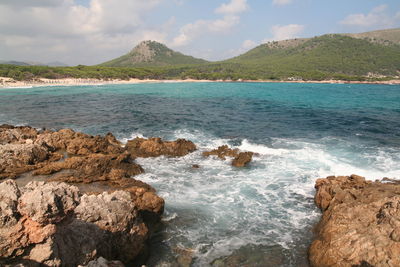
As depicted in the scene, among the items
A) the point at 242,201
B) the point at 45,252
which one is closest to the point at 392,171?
the point at 242,201

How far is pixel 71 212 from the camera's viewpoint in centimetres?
730

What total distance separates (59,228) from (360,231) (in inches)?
389

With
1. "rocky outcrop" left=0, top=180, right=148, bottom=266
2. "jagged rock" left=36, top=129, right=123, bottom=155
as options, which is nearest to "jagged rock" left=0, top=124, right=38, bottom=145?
"jagged rock" left=36, top=129, right=123, bottom=155

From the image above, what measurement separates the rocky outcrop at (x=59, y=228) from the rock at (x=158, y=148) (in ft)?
37.4

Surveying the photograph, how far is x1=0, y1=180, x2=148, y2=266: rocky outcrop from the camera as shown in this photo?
652cm

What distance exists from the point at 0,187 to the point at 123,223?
12.7 feet

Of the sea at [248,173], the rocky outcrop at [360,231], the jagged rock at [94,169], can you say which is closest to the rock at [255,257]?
the sea at [248,173]

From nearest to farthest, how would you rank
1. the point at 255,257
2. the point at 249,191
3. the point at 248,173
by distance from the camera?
1. the point at 255,257
2. the point at 249,191
3. the point at 248,173

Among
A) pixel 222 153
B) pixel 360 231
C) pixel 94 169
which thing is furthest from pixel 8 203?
pixel 222 153

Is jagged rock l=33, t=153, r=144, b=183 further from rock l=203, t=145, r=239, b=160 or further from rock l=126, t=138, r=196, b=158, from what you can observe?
rock l=203, t=145, r=239, b=160

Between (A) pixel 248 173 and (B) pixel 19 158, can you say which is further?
(A) pixel 248 173

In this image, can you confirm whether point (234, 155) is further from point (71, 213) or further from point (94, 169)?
point (71, 213)

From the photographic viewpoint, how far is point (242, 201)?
14.4 metres

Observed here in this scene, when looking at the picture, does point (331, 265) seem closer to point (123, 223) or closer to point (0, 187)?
point (123, 223)
